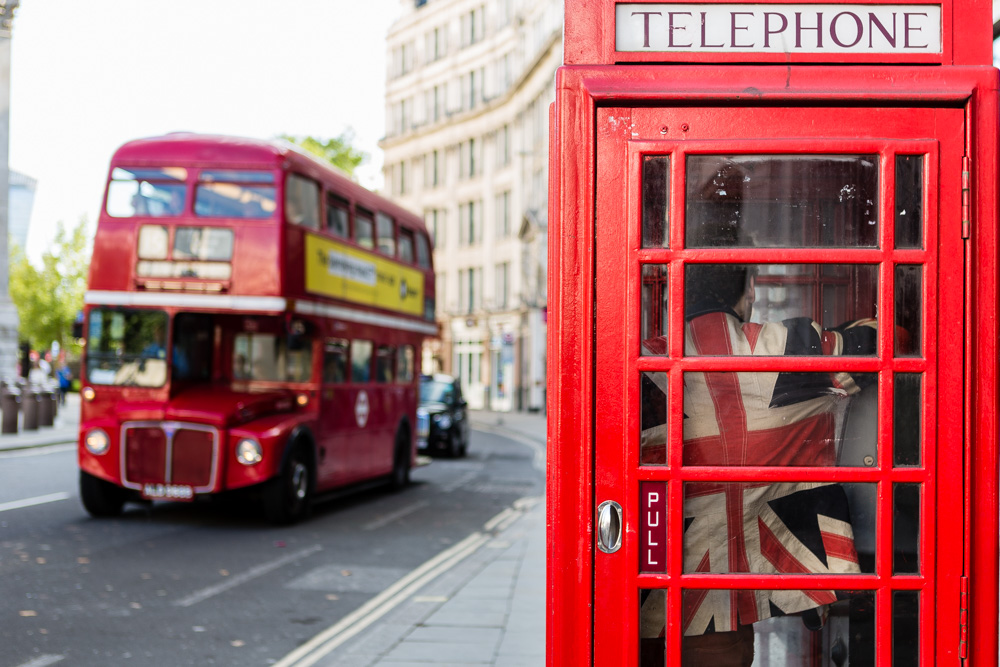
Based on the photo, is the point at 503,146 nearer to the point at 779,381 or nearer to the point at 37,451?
the point at 37,451

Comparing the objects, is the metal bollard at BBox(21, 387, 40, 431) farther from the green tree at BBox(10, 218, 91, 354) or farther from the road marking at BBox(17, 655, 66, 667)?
the green tree at BBox(10, 218, 91, 354)

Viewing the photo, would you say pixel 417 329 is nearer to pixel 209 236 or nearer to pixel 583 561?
pixel 209 236

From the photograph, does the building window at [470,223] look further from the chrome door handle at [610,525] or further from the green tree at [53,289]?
the chrome door handle at [610,525]

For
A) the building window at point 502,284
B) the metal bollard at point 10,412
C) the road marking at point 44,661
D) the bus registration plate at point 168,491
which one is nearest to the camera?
the road marking at point 44,661

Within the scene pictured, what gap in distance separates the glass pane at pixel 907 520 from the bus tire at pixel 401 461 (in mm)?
13072

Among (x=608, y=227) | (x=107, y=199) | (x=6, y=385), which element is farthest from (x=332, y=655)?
(x=6, y=385)

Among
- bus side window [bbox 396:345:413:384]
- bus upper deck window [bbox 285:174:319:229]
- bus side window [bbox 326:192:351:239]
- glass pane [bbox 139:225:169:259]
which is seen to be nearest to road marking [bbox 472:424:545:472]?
bus side window [bbox 396:345:413:384]

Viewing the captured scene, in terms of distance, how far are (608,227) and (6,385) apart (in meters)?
23.3

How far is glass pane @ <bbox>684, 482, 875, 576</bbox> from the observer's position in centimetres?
296

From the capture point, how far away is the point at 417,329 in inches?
658

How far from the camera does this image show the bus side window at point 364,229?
1394 centimetres

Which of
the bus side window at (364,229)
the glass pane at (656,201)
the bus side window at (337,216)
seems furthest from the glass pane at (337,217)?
the glass pane at (656,201)

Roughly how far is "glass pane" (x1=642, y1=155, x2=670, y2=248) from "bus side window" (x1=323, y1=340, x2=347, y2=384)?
9.90 metres

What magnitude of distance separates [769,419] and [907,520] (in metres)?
0.45
